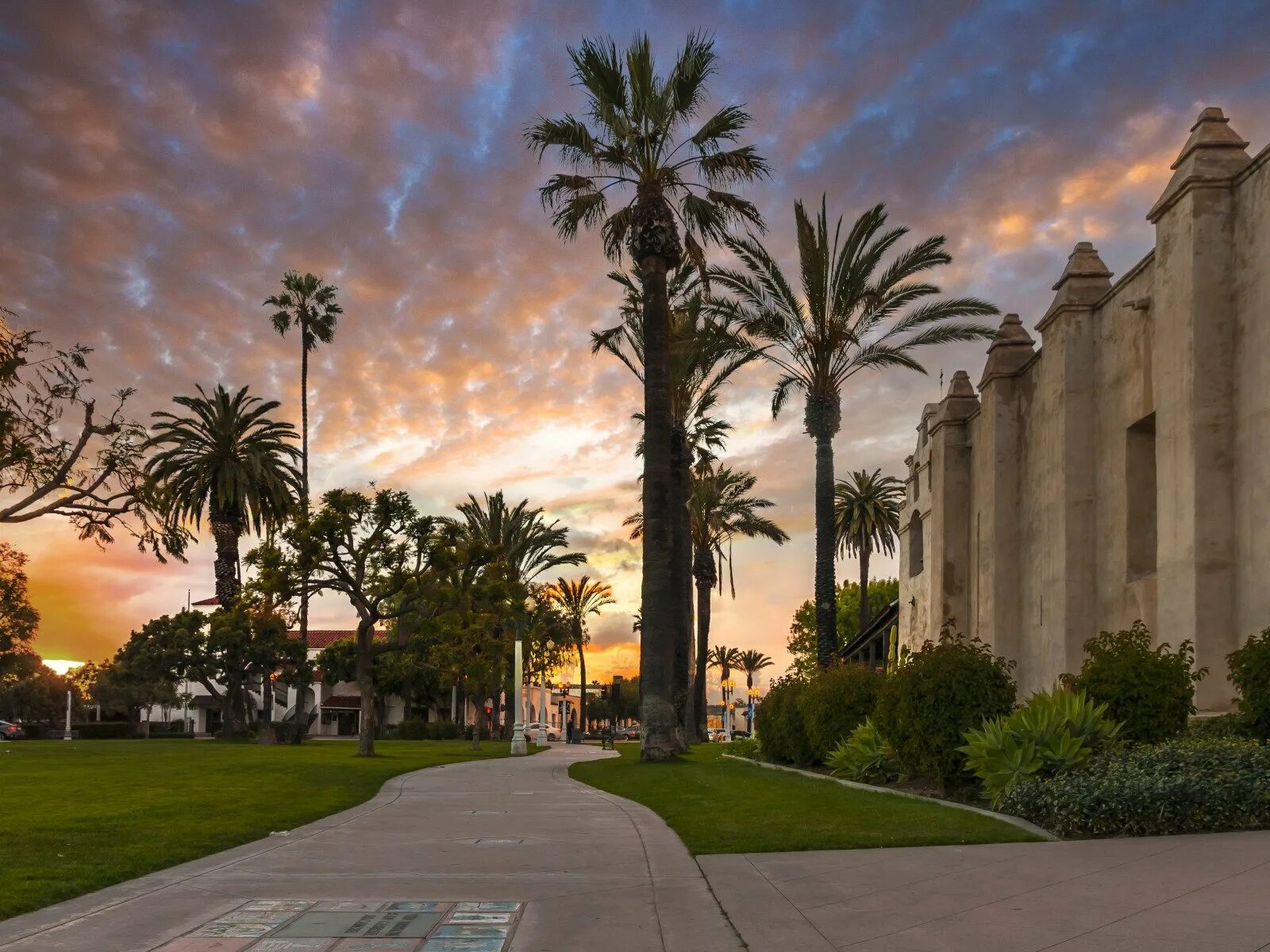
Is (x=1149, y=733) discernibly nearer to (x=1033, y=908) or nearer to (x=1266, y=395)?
(x=1266, y=395)

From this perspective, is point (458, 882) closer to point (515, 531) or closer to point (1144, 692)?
point (1144, 692)

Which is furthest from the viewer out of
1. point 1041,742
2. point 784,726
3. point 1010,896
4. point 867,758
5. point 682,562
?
point 682,562

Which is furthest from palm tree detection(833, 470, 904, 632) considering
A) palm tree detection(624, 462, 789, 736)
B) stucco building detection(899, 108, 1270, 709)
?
stucco building detection(899, 108, 1270, 709)

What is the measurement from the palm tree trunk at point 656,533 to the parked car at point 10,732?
62.3 m

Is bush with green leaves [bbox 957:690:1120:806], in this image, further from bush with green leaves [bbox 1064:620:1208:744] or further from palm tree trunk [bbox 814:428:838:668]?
palm tree trunk [bbox 814:428:838:668]

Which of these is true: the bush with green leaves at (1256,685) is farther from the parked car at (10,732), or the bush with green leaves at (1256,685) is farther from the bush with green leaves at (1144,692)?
the parked car at (10,732)

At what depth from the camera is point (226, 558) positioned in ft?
187

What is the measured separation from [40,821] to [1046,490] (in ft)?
64.7

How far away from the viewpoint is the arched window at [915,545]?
4325cm

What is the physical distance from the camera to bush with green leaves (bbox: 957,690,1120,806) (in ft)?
44.9

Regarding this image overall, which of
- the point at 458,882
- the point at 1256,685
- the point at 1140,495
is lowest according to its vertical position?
the point at 458,882

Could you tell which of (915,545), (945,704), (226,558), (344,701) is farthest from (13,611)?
(945,704)

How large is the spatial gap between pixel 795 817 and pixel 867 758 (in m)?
7.30

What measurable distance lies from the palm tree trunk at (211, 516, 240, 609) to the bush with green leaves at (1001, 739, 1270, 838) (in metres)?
48.9
